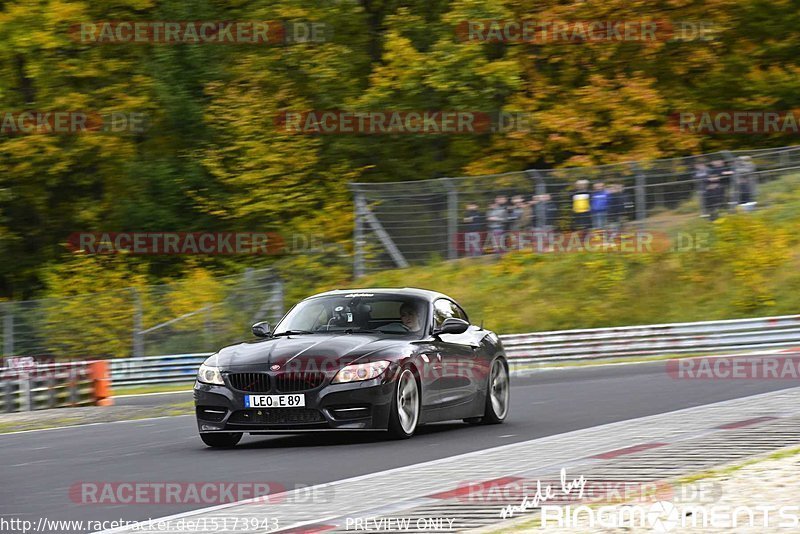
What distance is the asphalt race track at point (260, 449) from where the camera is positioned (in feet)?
31.2

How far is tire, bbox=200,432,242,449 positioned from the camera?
40.5ft

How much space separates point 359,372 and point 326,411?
0.42 m

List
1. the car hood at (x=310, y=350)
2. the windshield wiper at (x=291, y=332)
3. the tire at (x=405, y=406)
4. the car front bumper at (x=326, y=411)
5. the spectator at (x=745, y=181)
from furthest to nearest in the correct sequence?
the spectator at (x=745, y=181) < the windshield wiper at (x=291, y=332) < the tire at (x=405, y=406) < the car hood at (x=310, y=350) < the car front bumper at (x=326, y=411)

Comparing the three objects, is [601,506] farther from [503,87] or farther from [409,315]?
[503,87]

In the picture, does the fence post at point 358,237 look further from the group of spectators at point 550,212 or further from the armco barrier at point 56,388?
the armco barrier at point 56,388

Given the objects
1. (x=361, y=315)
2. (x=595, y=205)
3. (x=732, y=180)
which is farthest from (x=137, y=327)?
(x=361, y=315)

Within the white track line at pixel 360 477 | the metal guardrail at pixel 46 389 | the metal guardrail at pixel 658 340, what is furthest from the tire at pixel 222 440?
the metal guardrail at pixel 658 340

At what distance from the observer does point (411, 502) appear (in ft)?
26.3

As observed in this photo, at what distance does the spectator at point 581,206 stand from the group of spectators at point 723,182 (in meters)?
2.41

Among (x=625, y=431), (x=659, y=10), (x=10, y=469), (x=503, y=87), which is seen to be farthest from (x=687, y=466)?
(x=659, y=10)

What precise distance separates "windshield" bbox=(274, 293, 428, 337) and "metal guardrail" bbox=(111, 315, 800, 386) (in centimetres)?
1428

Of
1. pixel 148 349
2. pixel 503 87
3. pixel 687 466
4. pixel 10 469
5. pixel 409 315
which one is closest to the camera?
pixel 687 466

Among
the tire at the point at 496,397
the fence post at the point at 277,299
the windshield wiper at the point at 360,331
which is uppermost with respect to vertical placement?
the windshield wiper at the point at 360,331

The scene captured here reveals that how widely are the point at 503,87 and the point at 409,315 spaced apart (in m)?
27.2
